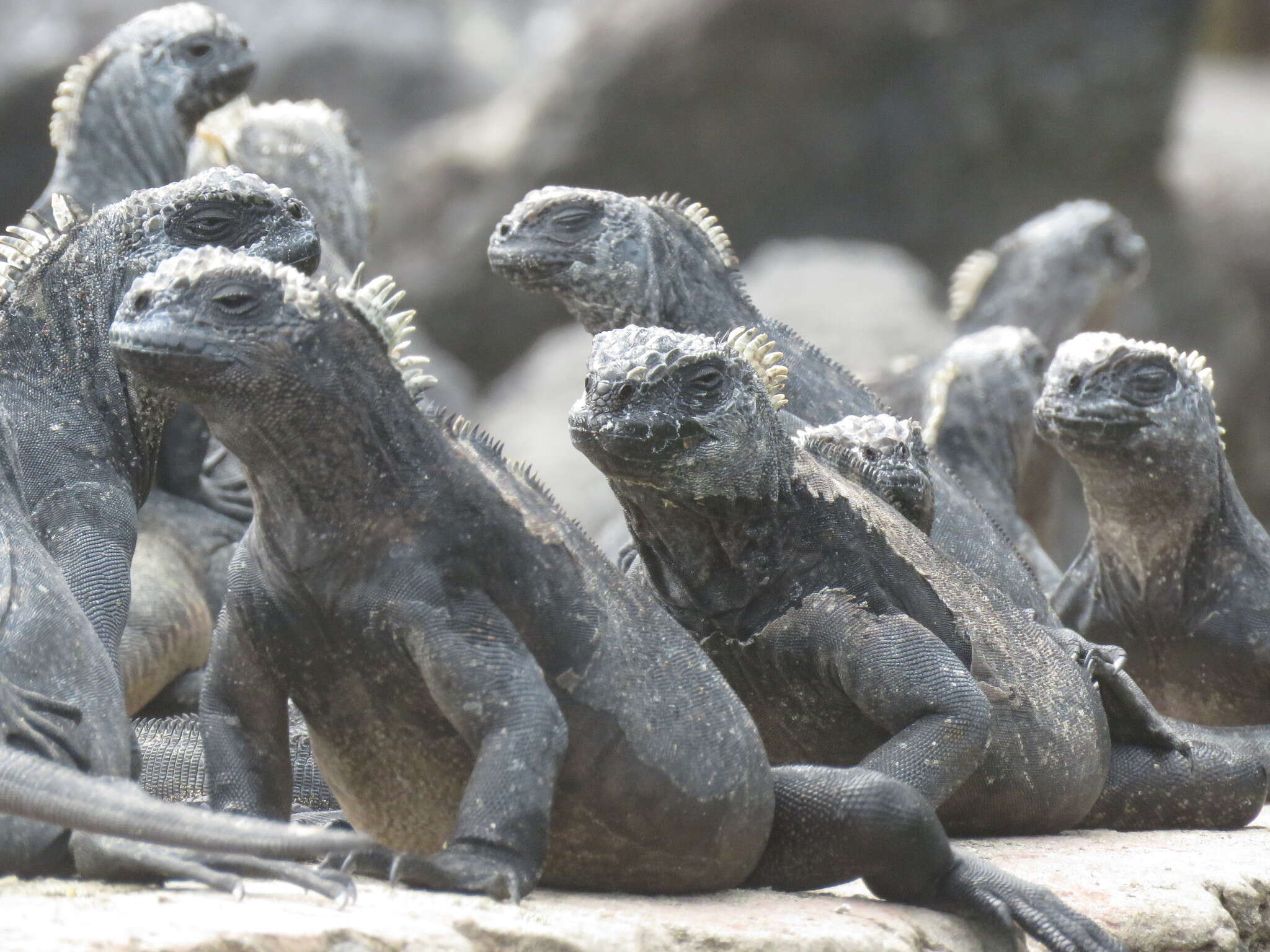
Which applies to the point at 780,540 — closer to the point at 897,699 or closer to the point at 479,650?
the point at 897,699

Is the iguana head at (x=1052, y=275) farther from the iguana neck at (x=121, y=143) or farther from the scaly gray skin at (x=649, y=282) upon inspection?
the iguana neck at (x=121, y=143)

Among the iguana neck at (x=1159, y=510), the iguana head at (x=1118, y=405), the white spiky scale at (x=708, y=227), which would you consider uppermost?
the white spiky scale at (x=708, y=227)

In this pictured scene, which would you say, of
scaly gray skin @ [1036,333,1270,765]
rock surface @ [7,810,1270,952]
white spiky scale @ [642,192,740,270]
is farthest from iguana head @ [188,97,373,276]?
rock surface @ [7,810,1270,952]

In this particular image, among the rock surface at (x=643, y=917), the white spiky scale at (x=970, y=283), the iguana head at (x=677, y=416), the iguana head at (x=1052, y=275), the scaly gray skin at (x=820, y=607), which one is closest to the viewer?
the rock surface at (x=643, y=917)

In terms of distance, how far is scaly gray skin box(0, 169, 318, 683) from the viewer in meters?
5.76

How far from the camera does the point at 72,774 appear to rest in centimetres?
401

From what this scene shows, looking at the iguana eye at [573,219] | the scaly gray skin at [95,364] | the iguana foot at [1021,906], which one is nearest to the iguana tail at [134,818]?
the scaly gray skin at [95,364]

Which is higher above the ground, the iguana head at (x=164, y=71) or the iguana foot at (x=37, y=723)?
the iguana head at (x=164, y=71)

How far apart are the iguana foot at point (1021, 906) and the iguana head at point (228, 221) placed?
2.57m

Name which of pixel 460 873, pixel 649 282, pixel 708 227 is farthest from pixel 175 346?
pixel 708 227

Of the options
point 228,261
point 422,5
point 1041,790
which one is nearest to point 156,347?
point 228,261

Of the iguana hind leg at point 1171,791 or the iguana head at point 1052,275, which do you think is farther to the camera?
the iguana head at point 1052,275

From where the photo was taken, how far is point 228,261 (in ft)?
14.7

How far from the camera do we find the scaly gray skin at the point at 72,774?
12.6 feet
